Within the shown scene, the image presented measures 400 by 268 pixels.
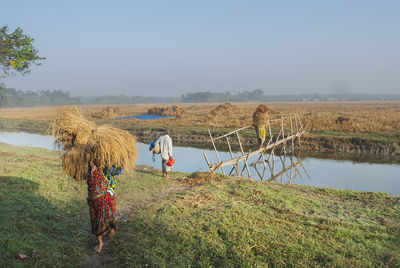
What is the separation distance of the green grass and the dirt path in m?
0.02

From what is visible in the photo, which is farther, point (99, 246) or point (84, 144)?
point (84, 144)

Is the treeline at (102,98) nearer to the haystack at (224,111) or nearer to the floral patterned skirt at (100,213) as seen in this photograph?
the haystack at (224,111)

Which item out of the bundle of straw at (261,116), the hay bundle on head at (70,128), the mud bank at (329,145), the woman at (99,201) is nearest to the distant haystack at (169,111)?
the mud bank at (329,145)

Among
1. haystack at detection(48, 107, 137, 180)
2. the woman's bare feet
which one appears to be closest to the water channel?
haystack at detection(48, 107, 137, 180)

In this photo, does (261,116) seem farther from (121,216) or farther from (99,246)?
(99,246)

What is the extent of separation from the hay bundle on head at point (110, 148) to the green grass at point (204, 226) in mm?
1150

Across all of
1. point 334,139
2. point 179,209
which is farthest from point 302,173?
point 179,209

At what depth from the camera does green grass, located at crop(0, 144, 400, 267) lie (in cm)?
376

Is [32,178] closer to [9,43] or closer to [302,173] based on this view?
[9,43]

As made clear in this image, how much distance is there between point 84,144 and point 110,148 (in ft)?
1.39

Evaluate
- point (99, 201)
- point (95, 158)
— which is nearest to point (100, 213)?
point (99, 201)

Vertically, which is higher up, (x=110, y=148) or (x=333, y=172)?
(x=110, y=148)

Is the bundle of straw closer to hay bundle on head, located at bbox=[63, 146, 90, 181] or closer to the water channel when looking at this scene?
the water channel

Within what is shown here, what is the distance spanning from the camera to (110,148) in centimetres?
407
